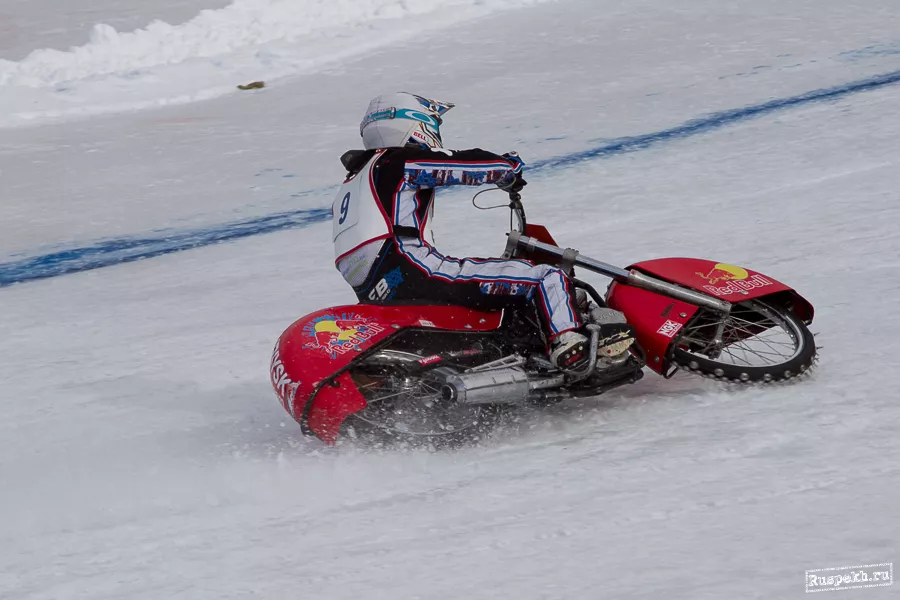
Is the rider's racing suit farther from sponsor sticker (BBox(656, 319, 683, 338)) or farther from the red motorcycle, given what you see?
sponsor sticker (BBox(656, 319, 683, 338))

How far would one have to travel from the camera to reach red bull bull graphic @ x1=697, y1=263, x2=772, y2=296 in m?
4.94

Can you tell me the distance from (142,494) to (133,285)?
3.42m

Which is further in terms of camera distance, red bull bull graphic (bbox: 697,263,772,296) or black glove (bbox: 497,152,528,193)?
red bull bull graphic (bbox: 697,263,772,296)

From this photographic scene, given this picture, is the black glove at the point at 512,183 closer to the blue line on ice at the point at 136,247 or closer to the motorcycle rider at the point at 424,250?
the motorcycle rider at the point at 424,250

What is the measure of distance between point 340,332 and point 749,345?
187cm

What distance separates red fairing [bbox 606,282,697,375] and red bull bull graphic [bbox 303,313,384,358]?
107cm

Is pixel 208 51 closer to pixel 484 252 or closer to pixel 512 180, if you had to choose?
pixel 484 252

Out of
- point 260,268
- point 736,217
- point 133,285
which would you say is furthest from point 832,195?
point 133,285

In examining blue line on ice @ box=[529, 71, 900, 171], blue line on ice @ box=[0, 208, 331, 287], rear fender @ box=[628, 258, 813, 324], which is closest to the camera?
rear fender @ box=[628, 258, 813, 324]

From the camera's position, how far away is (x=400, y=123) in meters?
4.82

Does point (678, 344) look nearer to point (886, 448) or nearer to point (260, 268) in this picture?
point (886, 448)

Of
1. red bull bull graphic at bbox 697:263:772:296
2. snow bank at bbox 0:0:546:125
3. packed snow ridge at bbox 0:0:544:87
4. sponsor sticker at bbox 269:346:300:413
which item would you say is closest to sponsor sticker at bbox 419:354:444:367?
sponsor sticker at bbox 269:346:300:413

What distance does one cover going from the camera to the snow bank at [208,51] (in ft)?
41.3

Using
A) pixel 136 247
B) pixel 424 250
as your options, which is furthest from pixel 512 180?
pixel 136 247
